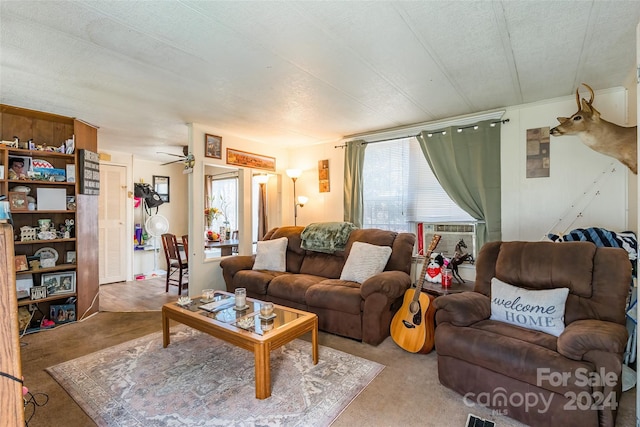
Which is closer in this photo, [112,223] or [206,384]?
[206,384]

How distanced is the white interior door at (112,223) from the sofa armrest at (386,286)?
469 centimetres

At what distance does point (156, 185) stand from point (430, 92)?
17.8 ft

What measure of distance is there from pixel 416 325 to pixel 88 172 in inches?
156

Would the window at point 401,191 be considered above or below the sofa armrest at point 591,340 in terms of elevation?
above

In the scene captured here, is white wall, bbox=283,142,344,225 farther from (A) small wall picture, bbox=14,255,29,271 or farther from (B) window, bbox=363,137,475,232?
(A) small wall picture, bbox=14,255,29,271

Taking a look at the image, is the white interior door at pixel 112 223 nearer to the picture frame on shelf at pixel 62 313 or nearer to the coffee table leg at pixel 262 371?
the picture frame on shelf at pixel 62 313

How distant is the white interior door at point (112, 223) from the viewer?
5.05m

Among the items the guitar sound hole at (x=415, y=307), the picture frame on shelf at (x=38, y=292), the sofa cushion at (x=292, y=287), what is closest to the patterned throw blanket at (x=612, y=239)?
the guitar sound hole at (x=415, y=307)

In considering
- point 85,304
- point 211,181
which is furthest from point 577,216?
point 211,181

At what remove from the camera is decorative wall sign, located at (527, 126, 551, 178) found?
3000 millimetres

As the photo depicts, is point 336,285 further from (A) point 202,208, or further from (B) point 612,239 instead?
(B) point 612,239

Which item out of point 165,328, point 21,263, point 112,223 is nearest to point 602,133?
point 165,328

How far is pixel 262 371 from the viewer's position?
192 centimetres

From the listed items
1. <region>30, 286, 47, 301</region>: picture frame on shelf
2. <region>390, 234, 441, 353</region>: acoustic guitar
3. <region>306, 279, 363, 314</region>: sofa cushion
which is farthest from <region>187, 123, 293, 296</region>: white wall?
<region>390, 234, 441, 353</region>: acoustic guitar
